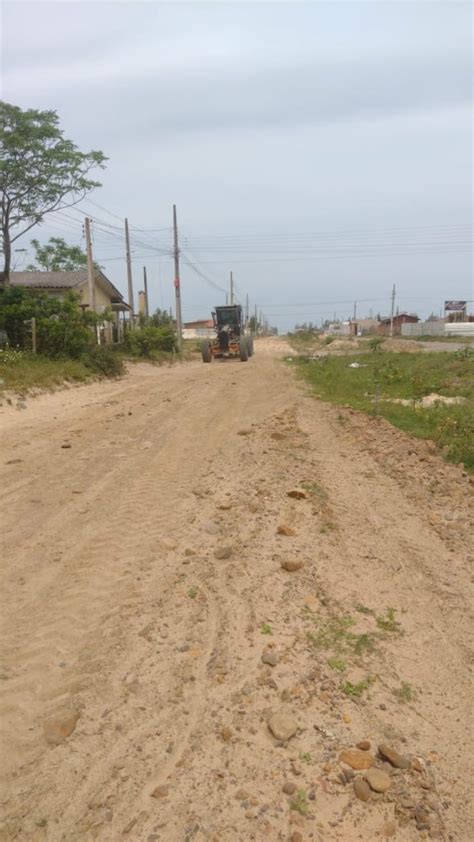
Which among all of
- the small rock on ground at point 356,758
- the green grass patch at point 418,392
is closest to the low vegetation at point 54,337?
the green grass patch at point 418,392

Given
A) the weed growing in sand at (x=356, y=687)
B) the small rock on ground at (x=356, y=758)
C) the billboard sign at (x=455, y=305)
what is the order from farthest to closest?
1. the billboard sign at (x=455, y=305)
2. the weed growing in sand at (x=356, y=687)
3. the small rock on ground at (x=356, y=758)

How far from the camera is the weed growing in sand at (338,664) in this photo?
3.15 meters

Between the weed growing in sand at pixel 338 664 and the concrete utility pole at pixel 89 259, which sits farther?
the concrete utility pole at pixel 89 259

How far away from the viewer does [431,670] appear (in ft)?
10.6

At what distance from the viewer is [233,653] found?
10.9 feet

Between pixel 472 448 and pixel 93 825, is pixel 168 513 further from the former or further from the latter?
pixel 472 448

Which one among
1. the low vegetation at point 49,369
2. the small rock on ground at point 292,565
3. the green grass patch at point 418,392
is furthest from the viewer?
the low vegetation at point 49,369

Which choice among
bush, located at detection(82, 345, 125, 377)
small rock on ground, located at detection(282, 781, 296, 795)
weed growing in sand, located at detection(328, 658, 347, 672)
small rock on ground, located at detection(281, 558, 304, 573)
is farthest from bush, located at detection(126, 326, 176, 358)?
small rock on ground, located at detection(282, 781, 296, 795)

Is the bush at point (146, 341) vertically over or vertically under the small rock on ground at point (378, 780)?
over

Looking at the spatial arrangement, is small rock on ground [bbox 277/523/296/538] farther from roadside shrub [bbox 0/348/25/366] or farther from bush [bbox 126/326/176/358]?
bush [bbox 126/326/176/358]

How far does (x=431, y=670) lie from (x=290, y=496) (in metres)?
2.77

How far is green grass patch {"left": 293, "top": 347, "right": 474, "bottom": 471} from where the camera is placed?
8.62 metres

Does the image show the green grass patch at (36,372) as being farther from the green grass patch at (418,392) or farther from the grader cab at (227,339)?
the grader cab at (227,339)

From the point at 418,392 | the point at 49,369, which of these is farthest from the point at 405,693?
the point at 49,369
